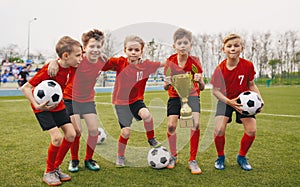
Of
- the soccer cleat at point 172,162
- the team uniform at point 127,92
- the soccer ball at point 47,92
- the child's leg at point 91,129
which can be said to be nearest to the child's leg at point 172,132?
the soccer cleat at point 172,162

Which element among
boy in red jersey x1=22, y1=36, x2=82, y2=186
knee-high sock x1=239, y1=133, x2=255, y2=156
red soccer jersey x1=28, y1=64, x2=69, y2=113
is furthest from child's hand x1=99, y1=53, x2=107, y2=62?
knee-high sock x1=239, y1=133, x2=255, y2=156

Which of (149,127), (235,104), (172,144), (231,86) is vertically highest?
(231,86)

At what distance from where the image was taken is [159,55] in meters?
4.20

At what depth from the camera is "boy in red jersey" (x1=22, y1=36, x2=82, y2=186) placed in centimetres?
314

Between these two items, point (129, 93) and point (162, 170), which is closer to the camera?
point (162, 170)

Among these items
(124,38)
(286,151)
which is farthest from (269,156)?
(124,38)

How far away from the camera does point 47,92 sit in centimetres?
303

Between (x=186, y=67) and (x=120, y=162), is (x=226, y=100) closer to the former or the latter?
(x=186, y=67)

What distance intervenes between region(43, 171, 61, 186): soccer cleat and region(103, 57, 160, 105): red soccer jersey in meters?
1.25

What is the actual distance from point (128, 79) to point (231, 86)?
4.43 ft

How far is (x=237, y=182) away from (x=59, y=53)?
7.78ft

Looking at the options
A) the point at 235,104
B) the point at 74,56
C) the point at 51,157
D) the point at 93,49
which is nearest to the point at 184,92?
the point at 235,104

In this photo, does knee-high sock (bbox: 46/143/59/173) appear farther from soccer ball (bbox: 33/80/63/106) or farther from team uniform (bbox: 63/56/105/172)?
soccer ball (bbox: 33/80/63/106)

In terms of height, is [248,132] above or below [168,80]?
below
